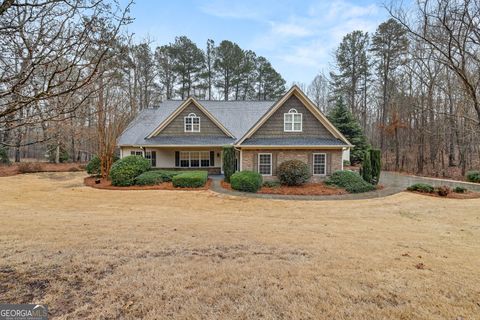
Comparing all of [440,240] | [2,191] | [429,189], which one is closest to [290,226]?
[440,240]

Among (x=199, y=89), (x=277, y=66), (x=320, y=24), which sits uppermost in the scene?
(x=277, y=66)

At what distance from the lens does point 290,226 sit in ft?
26.5

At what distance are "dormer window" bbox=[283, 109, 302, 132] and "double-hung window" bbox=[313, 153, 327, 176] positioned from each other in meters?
2.29

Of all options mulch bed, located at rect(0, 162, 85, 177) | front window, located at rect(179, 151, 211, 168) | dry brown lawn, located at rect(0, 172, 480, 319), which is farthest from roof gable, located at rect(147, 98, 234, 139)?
dry brown lawn, located at rect(0, 172, 480, 319)

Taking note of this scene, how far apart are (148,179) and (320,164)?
1186cm

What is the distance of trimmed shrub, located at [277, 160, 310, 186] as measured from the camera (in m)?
15.8

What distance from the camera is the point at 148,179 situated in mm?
17047

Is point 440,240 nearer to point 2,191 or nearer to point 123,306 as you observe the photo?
point 123,306

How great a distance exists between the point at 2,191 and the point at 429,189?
85.2 ft

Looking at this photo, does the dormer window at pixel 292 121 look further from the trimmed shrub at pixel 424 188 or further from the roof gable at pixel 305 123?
the trimmed shrub at pixel 424 188

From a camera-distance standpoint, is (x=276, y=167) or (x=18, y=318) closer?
(x=18, y=318)

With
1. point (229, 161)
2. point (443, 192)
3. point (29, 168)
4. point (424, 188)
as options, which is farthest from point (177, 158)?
point (443, 192)

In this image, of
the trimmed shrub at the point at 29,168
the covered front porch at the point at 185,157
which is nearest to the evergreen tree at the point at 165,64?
the covered front porch at the point at 185,157

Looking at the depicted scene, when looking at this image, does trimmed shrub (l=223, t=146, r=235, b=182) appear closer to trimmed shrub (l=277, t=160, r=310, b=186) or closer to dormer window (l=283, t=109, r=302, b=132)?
trimmed shrub (l=277, t=160, r=310, b=186)
